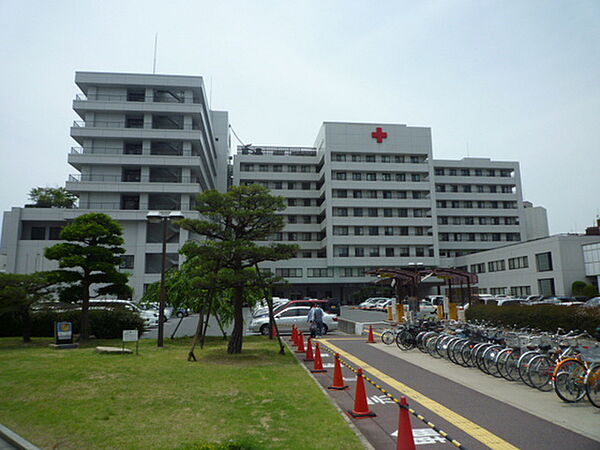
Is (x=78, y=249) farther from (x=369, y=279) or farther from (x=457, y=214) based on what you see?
(x=457, y=214)

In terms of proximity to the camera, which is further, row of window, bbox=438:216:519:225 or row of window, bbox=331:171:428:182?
row of window, bbox=438:216:519:225

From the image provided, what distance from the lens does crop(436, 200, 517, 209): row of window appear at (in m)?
68.2

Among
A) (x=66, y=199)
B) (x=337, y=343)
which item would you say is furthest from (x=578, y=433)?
(x=66, y=199)

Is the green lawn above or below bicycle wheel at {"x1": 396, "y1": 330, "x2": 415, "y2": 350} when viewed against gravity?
below

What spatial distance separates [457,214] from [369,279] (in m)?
19.4

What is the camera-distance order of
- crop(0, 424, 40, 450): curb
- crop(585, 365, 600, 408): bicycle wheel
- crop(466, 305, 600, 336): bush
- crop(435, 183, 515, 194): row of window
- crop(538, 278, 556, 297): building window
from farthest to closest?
crop(435, 183, 515, 194): row of window → crop(538, 278, 556, 297): building window → crop(466, 305, 600, 336): bush → crop(585, 365, 600, 408): bicycle wheel → crop(0, 424, 40, 450): curb

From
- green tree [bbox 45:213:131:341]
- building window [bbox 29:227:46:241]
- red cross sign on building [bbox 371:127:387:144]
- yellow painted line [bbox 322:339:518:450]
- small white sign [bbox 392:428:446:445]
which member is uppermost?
red cross sign on building [bbox 371:127:387:144]

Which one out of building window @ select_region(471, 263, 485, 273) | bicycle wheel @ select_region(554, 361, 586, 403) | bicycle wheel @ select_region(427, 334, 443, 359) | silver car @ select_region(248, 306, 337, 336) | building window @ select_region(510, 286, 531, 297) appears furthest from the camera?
building window @ select_region(471, 263, 485, 273)

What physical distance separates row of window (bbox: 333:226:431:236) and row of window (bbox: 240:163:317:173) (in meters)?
11.5

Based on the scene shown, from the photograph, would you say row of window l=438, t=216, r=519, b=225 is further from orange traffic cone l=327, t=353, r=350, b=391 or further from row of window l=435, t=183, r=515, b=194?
orange traffic cone l=327, t=353, r=350, b=391

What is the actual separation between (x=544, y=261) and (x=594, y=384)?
43728 mm

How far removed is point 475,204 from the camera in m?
68.8

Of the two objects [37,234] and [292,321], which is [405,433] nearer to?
[292,321]

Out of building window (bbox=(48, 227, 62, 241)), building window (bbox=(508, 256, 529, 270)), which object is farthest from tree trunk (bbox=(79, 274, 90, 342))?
building window (bbox=(508, 256, 529, 270))
